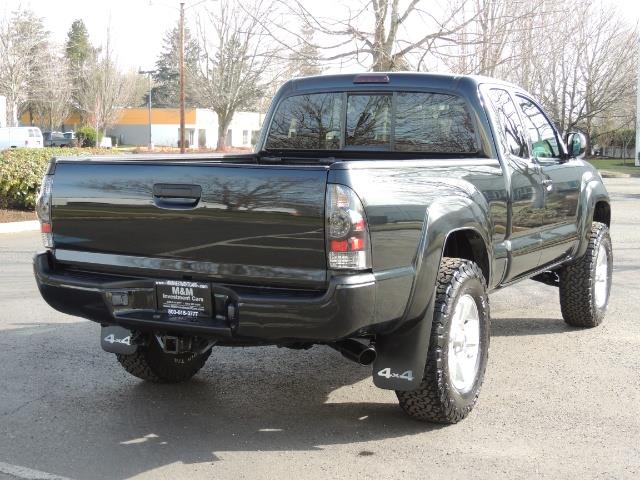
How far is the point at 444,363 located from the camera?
440cm

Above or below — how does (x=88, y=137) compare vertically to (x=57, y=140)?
above

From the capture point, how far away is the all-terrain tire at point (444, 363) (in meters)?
4.37

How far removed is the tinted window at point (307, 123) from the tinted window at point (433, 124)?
1.64 ft

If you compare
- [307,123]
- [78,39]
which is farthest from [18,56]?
[307,123]

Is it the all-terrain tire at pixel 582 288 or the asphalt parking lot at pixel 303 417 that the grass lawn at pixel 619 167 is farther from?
the asphalt parking lot at pixel 303 417

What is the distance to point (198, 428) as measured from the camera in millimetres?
4660

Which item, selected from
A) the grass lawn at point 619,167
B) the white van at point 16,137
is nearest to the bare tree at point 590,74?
the grass lawn at point 619,167

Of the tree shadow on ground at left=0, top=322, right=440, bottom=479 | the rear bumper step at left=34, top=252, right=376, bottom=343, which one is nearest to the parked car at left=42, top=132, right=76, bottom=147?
the tree shadow on ground at left=0, top=322, right=440, bottom=479

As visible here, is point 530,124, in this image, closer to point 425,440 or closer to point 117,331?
point 425,440

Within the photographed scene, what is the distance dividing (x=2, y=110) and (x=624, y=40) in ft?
109

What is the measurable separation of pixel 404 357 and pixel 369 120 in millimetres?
2123

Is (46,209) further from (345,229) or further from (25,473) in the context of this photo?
(345,229)

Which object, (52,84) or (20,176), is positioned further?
(52,84)

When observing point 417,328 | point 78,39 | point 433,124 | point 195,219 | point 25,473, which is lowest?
point 25,473
